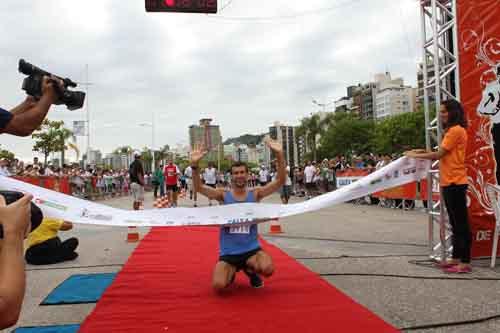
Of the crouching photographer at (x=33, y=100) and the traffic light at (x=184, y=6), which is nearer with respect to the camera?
the crouching photographer at (x=33, y=100)

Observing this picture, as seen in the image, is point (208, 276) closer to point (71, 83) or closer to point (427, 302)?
point (427, 302)

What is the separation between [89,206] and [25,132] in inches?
73.8

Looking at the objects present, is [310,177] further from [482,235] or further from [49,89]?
[49,89]

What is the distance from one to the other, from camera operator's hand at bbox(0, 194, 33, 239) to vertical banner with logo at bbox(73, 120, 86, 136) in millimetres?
38554

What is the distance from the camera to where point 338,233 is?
29.1 ft

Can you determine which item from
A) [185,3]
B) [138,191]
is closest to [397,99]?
[138,191]

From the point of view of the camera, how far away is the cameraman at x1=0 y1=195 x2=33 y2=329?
4.24ft

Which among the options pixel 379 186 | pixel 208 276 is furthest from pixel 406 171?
pixel 208 276

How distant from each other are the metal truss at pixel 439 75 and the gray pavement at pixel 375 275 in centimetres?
54

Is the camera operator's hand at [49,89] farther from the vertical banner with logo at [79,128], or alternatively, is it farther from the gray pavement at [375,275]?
the vertical banner with logo at [79,128]

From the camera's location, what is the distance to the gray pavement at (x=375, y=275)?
12.1ft

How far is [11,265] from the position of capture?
132 centimetres

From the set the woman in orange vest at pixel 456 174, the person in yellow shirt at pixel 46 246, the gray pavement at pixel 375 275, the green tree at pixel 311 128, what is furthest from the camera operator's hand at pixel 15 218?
the green tree at pixel 311 128

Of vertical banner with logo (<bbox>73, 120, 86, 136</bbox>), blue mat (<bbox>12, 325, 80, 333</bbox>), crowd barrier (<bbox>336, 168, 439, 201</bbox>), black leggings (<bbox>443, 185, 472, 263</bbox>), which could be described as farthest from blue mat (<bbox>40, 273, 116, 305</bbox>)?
vertical banner with logo (<bbox>73, 120, 86, 136</bbox>)
